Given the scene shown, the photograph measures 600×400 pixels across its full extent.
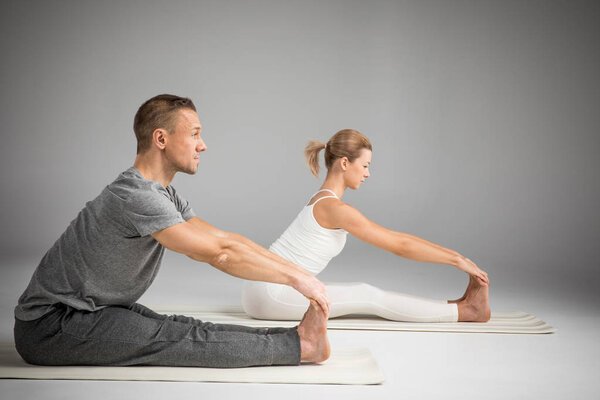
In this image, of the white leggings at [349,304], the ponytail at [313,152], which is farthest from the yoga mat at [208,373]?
the ponytail at [313,152]

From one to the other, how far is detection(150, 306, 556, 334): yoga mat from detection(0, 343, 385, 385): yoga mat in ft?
2.93

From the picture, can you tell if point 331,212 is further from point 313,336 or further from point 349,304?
point 313,336

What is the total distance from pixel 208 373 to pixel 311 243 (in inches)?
51.5

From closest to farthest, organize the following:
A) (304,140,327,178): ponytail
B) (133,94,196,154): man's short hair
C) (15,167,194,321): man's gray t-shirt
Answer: (15,167,194,321): man's gray t-shirt → (133,94,196,154): man's short hair → (304,140,327,178): ponytail

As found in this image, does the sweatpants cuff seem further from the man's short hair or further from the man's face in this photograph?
the man's short hair

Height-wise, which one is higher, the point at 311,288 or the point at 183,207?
the point at 183,207

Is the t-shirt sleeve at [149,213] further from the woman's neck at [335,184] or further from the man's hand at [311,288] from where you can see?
the woman's neck at [335,184]

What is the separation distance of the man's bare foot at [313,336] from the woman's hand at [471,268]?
1165mm

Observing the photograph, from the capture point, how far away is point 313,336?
9.36ft

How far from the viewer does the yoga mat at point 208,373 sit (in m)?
2.70

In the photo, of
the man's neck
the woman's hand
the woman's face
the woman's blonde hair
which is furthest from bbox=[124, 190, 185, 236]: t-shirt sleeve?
the woman's hand

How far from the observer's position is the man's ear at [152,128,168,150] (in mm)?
2811

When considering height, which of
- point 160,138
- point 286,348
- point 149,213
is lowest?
point 286,348

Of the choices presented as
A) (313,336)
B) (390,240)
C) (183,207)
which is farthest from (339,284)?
(183,207)
